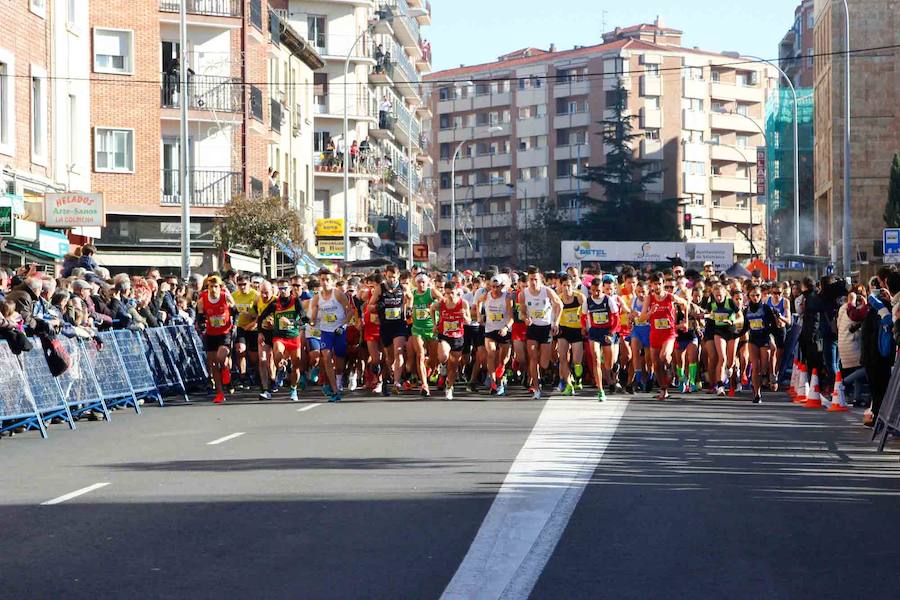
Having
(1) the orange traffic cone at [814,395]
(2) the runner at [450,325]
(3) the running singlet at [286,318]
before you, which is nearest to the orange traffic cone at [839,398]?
(1) the orange traffic cone at [814,395]

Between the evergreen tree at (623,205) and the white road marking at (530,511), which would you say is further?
the evergreen tree at (623,205)

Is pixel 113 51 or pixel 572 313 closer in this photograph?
pixel 572 313

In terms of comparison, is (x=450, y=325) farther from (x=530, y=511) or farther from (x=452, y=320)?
(x=530, y=511)

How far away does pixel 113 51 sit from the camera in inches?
1855

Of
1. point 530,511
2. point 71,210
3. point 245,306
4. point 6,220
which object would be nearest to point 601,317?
point 245,306

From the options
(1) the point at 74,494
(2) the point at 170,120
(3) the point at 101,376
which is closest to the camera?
(1) the point at 74,494

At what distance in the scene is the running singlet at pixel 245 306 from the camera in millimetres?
24844

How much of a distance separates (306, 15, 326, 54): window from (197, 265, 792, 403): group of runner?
5359cm

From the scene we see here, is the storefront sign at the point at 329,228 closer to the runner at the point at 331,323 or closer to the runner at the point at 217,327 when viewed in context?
the runner at the point at 217,327

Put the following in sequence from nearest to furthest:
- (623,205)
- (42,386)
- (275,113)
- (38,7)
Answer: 1. (42,386)
2. (38,7)
3. (275,113)
4. (623,205)

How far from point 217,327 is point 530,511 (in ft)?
45.8

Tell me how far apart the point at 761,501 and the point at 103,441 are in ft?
26.4

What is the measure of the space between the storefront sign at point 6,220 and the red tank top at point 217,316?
5727mm

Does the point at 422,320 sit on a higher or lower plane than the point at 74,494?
higher
